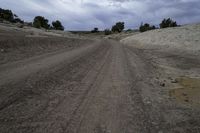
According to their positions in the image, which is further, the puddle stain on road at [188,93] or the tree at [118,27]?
the tree at [118,27]

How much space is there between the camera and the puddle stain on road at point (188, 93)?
8211mm

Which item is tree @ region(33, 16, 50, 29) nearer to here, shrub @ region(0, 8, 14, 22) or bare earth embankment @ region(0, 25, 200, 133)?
shrub @ region(0, 8, 14, 22)

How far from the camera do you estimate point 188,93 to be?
30.7ft

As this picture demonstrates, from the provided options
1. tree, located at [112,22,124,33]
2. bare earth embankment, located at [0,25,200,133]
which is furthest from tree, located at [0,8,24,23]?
bare earth embankment, located at [0,25,200,133]

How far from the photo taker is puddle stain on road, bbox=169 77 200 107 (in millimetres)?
8211

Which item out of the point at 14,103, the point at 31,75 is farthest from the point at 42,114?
the point at 31,75

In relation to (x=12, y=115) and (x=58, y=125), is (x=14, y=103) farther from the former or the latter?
(x=58, y=125)

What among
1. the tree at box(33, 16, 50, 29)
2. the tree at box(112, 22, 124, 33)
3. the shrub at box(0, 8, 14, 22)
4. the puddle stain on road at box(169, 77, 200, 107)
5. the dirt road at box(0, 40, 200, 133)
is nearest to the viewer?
the dirt road at box(0, 40, 200, 133)

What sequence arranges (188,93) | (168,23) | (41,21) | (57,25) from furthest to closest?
(57,25), (41,21), (168,23), (188,93)

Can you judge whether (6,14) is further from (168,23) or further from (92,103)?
(92,103)

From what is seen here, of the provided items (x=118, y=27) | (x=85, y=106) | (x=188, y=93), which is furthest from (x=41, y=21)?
(x=85, y=106)

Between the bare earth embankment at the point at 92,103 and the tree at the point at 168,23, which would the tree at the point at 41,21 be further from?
the bare earth embankment at the point at 92,103

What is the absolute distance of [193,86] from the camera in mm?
10719

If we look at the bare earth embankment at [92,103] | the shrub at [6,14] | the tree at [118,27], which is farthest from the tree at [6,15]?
the bare earth embankment at [92,103]
